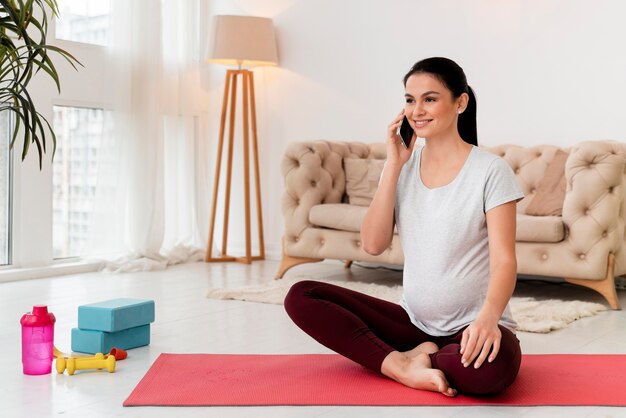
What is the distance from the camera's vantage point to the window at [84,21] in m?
4.93

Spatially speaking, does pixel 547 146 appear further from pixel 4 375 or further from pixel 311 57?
pixel 4 375

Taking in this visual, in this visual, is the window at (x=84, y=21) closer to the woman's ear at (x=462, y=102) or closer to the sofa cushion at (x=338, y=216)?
the sofa cushion at (x=338, y=216)

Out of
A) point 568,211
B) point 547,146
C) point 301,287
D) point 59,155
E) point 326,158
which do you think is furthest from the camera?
point 59,155

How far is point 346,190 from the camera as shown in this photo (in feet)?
15.3

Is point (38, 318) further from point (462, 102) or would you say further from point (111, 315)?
point (462, 102)

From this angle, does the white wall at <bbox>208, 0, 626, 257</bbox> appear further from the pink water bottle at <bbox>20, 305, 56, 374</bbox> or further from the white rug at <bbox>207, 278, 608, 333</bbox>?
the pink water bottle at <bbox>20, 305, 56, 374</bbox>

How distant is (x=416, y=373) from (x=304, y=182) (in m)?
2.36

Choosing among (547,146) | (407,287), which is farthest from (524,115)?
(407,287)

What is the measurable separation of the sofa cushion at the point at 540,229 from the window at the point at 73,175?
2651 millimetres

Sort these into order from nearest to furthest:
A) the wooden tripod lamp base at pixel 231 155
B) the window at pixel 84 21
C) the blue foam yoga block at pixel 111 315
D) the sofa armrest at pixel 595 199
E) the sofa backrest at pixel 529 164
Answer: the blue foam yoga block at pixel 111 315 < the sofa armrest at pixel 595 199 < the sofa backrest at pixel 529 164 < the window at pixel 84 21 < the wooden tripod lamp base at pixel 231 155

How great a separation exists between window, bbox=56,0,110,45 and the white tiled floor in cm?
143

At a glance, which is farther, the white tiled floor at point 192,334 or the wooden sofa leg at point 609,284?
the wooden sofa leg at point 609,284

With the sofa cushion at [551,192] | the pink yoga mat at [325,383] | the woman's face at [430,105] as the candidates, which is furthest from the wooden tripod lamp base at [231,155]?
the woman's face at [430,105]

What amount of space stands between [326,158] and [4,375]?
2.48m
